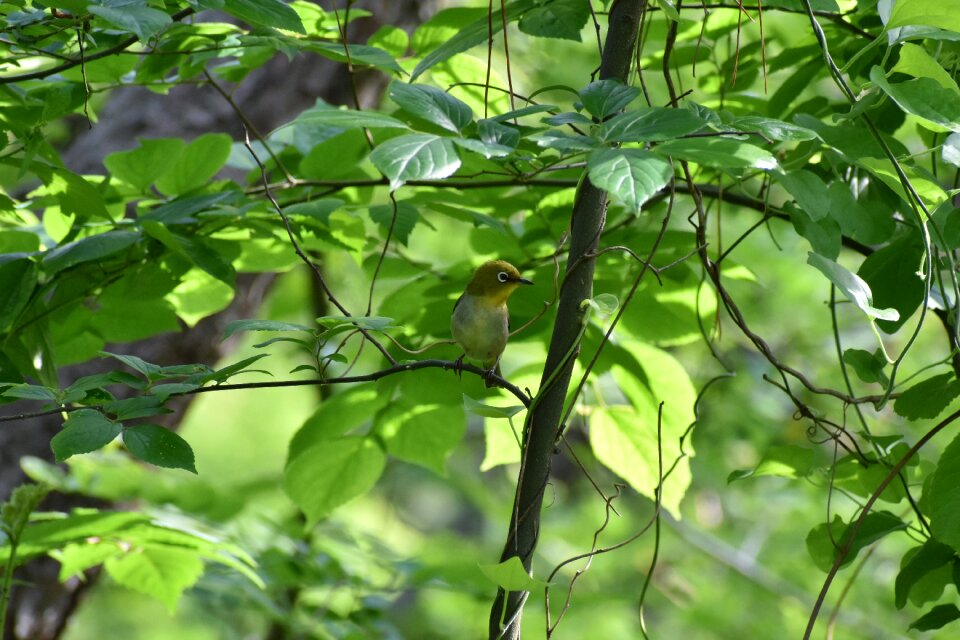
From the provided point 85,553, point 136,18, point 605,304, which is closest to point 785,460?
point 605,304

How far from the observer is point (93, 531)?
6.23ft

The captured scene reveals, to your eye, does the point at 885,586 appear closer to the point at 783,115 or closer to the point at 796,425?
the point at 796,425

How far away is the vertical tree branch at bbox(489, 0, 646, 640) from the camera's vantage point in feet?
4.10

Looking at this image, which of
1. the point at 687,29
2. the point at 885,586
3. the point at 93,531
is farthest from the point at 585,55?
the point at 93,531

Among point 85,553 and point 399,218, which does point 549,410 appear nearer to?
point 399,218

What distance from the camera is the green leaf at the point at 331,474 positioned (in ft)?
6.69

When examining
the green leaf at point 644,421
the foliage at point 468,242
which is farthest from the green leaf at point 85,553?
the green leaf at point 644,421

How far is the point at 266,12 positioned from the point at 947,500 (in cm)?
128

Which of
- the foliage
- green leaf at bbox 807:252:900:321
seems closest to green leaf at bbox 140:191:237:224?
the foliage

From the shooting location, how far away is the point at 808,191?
1.35 m

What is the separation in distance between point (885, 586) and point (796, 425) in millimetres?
1097

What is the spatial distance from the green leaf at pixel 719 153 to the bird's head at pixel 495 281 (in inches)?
31.0

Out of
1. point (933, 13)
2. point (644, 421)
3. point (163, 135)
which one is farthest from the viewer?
point (163, 135)

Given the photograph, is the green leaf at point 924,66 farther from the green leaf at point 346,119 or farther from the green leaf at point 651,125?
the green leaf at point 346,119
